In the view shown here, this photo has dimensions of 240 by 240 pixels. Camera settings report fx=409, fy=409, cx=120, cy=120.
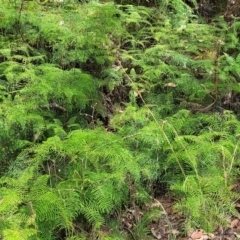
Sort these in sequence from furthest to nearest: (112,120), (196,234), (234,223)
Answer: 1. (112,120)
2. (234,223)
3. (196,234)

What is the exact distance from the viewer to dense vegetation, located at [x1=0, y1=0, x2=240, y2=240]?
10.5 ft

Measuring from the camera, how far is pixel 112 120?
14.0 ft

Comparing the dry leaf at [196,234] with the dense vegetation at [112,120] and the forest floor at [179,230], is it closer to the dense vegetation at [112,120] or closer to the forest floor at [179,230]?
the forest floor at [179,230]

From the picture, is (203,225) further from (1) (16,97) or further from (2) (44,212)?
(1) (16,97)

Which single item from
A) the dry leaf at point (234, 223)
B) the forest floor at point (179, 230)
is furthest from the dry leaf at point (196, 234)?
the dry leaf at point (234, 223)

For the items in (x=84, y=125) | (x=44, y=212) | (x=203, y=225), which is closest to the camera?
(x=44, y=212)

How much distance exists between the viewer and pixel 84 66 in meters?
5.19

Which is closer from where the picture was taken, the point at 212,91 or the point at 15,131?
the point at 15,131

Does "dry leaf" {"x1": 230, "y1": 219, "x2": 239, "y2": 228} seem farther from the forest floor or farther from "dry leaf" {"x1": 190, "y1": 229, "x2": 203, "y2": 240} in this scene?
"dry leaf" {"x1": 190, "y1": 229, "x2": 203, "y2": 240}

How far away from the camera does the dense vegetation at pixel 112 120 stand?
3.20 meters

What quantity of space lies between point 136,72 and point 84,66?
0.69 metres

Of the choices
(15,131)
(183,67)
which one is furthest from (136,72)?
(15,131)

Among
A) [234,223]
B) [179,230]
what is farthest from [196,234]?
[234,223]

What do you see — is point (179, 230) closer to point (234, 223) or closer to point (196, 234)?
point (196, 234)
